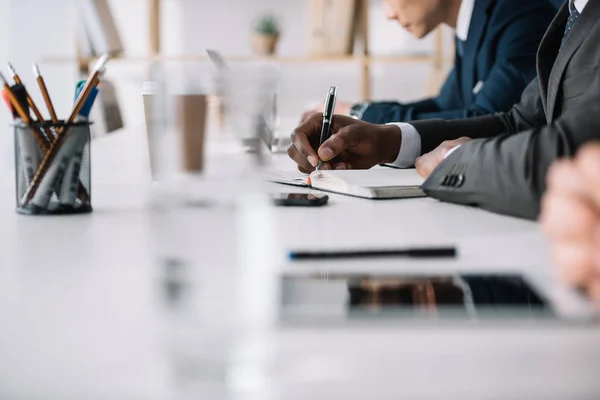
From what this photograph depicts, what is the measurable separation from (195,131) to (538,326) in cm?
40

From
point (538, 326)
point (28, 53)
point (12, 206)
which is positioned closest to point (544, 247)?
point (538, 326)

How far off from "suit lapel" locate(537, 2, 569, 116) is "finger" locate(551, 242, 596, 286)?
3.43ft

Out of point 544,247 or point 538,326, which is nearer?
point 538,326

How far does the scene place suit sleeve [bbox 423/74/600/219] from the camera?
95 cm

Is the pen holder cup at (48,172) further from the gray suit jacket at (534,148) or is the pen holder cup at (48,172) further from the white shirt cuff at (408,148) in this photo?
the white shirt cuff at (408,148)

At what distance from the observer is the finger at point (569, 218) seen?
1.74 feet

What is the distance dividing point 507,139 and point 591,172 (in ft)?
1.68

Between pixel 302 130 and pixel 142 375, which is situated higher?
pixel 302 130

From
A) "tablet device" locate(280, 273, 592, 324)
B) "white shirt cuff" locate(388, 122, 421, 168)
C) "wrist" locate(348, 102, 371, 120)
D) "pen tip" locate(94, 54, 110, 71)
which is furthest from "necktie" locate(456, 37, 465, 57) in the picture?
"tablet device" locate(280, 273, 592, 324)

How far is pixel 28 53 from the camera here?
4.26 m

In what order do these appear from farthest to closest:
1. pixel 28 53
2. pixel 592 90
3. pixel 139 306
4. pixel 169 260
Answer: pixel 28 53 → pixel 592 90 → pixel 169 260 → pixel 139 306

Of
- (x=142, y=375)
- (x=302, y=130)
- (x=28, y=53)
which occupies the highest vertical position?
(x=28, y=53)

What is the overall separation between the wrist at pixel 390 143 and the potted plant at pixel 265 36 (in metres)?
2.97

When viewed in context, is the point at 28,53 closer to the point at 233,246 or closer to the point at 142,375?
the point at 233,246
